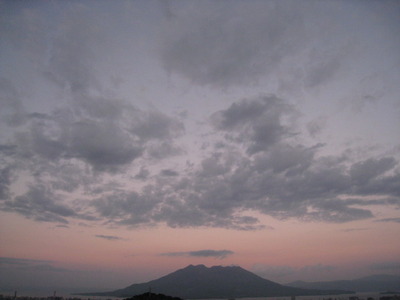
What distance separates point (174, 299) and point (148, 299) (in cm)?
518

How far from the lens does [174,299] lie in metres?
56.2

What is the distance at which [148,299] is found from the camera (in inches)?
2135
